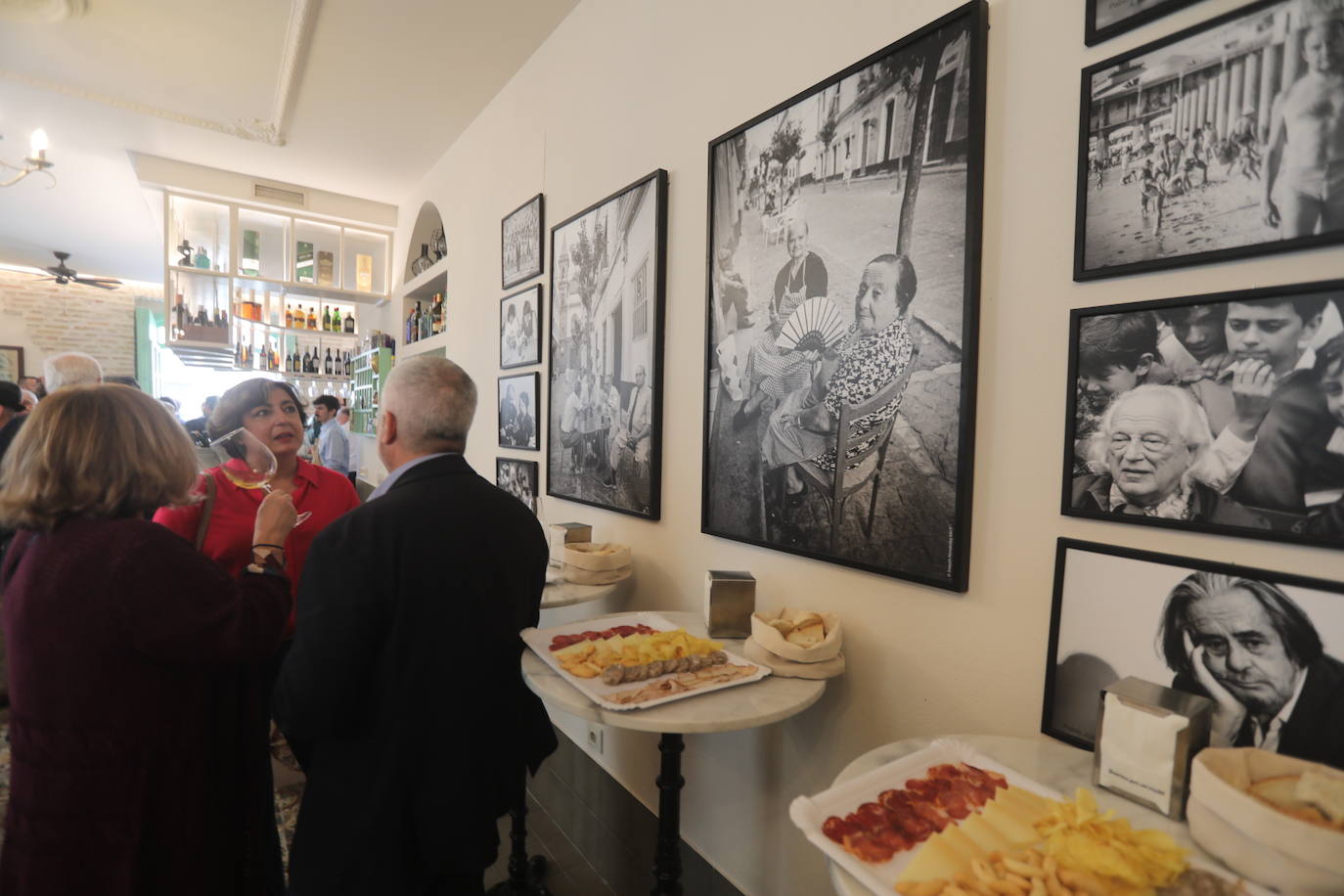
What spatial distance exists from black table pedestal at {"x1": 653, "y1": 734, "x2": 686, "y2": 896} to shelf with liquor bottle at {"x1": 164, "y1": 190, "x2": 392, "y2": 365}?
18.1 ft

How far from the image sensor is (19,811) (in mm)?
1291

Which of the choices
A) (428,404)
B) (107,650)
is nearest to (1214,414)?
(428,404)

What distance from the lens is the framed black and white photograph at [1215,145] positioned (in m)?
0.94

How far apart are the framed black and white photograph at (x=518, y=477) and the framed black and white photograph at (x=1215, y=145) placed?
8.98 feet

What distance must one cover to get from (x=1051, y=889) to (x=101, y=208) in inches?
343

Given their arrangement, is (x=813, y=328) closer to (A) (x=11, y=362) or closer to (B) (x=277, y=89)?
(B) (x=277, y=89)

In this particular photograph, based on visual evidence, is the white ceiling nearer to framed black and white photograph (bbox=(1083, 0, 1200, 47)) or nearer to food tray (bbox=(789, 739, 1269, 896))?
framed black and white photograph (bbox=(1083, 0, 1200, 47))

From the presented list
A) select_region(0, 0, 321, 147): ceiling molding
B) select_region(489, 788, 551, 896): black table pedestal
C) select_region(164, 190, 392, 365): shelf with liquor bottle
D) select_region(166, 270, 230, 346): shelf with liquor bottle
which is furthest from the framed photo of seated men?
select_region(166, 270, 230, 346): shelf with liquor bottle

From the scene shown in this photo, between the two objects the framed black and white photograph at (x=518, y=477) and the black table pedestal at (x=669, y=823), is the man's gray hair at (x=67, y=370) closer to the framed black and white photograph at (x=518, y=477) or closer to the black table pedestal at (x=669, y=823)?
the framed black and white photograph at (x=518, y=477)

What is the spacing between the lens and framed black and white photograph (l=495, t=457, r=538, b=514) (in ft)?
11.2

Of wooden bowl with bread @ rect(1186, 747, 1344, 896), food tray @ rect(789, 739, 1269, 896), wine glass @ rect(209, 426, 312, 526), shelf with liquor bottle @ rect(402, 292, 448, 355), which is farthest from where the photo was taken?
shelf with liquor bottle @ rect(402, 292, 448, 355)

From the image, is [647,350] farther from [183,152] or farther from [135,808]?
[183,152]

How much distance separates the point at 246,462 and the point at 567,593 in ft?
3.44

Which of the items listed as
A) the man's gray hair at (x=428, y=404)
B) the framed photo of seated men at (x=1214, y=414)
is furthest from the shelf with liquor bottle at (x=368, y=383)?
the framed photo of seated men at (x=1214, y=414)
